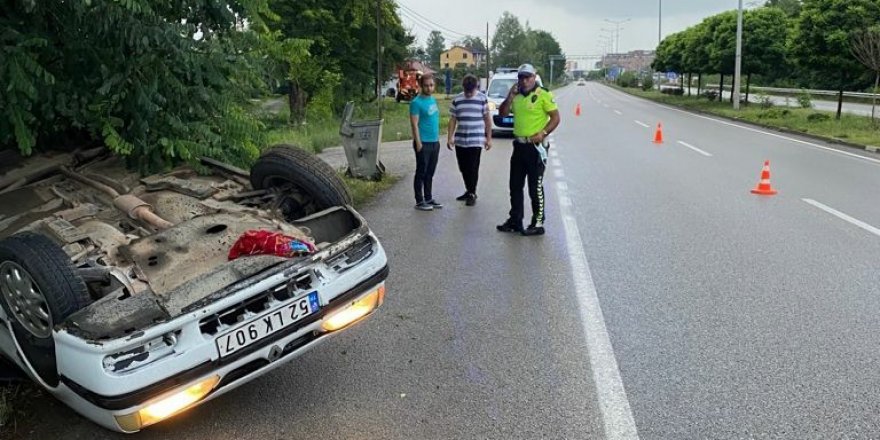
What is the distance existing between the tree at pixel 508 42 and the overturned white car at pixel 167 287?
346 ft

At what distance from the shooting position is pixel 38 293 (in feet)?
9.72

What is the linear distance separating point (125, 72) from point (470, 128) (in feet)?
15.8

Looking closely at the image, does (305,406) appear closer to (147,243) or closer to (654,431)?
(147,243)

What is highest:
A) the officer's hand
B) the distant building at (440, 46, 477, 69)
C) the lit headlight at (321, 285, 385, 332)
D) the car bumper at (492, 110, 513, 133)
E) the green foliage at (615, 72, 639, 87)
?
the distant building at (440, 46, 477, 69)

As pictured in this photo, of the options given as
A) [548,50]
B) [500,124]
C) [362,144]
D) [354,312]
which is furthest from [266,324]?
[548,50]

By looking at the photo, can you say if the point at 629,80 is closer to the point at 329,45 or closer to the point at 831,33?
the point at 329,45

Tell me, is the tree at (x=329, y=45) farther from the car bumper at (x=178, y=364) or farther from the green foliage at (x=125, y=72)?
the car bumper at (x=178, y=364)

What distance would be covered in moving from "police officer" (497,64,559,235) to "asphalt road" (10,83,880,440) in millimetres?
322

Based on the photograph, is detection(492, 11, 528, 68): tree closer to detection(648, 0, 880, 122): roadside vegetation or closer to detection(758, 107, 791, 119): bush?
detection(648, 0, 880, 122): roadside vegetation

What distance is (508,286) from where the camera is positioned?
5.47 metres

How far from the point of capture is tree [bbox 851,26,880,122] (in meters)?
19.5

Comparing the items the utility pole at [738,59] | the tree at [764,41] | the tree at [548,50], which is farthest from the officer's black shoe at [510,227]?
the tree at [548,50]

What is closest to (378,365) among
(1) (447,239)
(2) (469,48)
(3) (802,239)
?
(1) (447,239)

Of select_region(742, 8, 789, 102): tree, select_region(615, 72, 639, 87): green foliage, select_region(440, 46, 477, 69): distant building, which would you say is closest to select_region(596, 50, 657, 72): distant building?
select_region(440, 46, 477, 69): distant building
